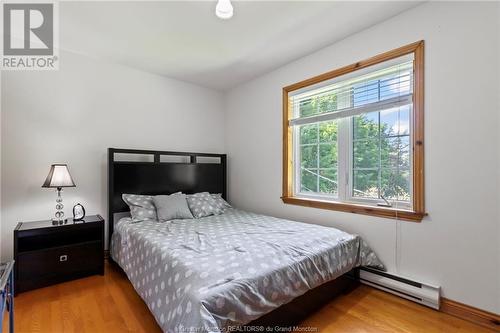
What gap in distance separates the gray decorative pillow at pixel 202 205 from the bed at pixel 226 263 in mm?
150

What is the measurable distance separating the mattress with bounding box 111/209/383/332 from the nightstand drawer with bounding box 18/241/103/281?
21 centimetres

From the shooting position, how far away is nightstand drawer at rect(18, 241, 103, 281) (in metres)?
2.24

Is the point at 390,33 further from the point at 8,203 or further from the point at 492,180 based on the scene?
the point at 8,203

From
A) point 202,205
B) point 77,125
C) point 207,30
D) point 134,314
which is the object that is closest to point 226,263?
point 134,314

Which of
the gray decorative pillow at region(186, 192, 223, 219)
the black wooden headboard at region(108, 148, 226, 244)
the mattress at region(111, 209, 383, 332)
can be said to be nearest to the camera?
the mattress at region(111, 209, 383, 332)

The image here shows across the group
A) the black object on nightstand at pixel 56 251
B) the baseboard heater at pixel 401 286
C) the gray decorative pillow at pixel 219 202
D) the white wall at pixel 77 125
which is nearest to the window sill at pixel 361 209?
the baseboard heater at pixel 401 286

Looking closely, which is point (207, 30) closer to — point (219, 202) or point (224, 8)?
point (224, 8)

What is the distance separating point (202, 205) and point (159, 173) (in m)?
0.69

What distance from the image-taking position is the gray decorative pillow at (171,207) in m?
2.82

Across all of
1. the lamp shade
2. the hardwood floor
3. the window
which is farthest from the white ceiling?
the hardwood floor

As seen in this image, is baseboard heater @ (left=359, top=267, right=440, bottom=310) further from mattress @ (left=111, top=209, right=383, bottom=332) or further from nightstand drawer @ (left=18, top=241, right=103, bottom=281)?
nightstand drawer @ (left=18, top=241, right=103, bottom=281)

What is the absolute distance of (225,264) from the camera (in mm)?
1545

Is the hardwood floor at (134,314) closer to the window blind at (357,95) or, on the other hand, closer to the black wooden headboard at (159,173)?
the black wooden headboard at (159,173)

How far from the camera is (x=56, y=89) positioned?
2736 millimetres
